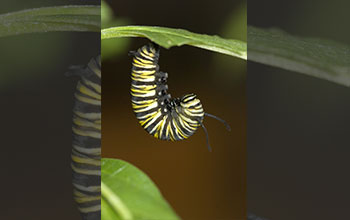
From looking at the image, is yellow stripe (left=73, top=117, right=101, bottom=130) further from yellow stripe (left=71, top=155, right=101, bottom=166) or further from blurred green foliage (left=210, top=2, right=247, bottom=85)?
blurred green foliage (left=210, top=2, right=247, bottom=85)

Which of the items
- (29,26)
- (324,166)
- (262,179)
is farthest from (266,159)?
(29,26)

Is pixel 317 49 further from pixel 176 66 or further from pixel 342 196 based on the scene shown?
pixel 342 196

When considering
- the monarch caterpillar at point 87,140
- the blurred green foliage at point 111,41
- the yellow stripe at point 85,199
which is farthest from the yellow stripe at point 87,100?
the yellow stripe at point 85,199

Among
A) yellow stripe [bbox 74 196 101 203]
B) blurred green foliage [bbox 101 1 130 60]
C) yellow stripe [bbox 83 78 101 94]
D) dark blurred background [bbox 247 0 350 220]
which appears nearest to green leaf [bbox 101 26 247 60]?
blurred green foliage [bbox 101 1 130 60]

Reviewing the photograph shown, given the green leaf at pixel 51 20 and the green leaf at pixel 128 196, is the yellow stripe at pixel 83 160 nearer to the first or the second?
the green leaf at pixel 128 196

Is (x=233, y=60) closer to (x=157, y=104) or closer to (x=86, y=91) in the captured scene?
(x=157, y=104)
